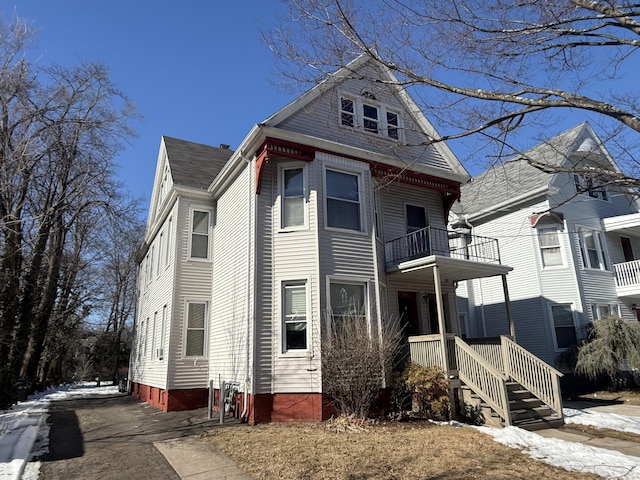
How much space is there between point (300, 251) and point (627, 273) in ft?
51.8

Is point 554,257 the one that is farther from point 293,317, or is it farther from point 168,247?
point 168,247

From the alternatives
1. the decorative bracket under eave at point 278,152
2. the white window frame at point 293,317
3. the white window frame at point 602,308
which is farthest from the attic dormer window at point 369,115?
the white window frame at point 602,308

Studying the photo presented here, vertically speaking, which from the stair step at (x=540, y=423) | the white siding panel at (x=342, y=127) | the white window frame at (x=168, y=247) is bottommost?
the stair step at (x=540, y=423)

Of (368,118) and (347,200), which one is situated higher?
(368,118)

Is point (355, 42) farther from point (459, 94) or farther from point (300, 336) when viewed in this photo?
point (300, 336)

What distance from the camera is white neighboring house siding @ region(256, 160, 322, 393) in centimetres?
967

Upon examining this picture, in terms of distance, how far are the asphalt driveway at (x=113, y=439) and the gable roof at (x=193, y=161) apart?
23.4 ft

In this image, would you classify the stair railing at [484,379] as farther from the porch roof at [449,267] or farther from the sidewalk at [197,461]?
the sidewalk at [197,461]

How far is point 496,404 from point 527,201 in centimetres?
1166

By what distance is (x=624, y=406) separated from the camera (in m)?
12.4

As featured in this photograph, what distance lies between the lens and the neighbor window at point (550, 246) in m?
17.5

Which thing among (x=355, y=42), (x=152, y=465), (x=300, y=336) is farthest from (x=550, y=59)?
(x=152, y=465)

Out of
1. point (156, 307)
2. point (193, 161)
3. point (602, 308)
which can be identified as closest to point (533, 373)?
point (602, 308)

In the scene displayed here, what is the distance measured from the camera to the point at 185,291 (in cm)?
1303
